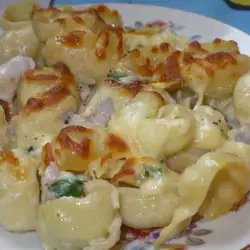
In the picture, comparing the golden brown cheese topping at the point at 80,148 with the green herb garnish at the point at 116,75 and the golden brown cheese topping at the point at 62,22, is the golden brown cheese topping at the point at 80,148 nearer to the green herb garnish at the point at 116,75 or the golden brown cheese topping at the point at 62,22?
the green herb garnish at the point at 116,75

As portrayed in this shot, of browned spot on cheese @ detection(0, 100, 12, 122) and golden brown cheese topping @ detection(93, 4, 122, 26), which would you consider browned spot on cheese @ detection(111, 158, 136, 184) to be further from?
golden brown cheese topping @ detection(93, 4, 122, 26)

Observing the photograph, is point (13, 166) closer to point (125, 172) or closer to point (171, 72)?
point (125, 172)

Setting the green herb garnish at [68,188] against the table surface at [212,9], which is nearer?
the green herb garnish at [68,188]

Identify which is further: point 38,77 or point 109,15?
point 109,15

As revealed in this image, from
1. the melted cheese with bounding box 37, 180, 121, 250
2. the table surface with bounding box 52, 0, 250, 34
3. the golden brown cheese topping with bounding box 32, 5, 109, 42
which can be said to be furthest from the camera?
the table surface with bounding box 52, 0, 250, 34

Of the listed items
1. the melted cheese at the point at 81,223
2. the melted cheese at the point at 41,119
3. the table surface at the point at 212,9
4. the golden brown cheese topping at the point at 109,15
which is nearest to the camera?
the melted cheese at the point at 81,223

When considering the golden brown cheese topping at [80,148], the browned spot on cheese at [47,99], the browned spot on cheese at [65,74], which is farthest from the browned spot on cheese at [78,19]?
the golden brown cheese topping at [80,148]

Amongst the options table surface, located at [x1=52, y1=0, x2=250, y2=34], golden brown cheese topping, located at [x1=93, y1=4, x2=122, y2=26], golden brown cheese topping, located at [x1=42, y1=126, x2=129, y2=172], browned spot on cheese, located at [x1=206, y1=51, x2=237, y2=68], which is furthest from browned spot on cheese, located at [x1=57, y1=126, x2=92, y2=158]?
table surface, located at [x1=52, y1=0, x2=250, y2=34]

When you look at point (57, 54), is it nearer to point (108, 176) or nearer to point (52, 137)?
point (52, 137)

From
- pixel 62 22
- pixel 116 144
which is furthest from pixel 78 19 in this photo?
pixel 116 144
